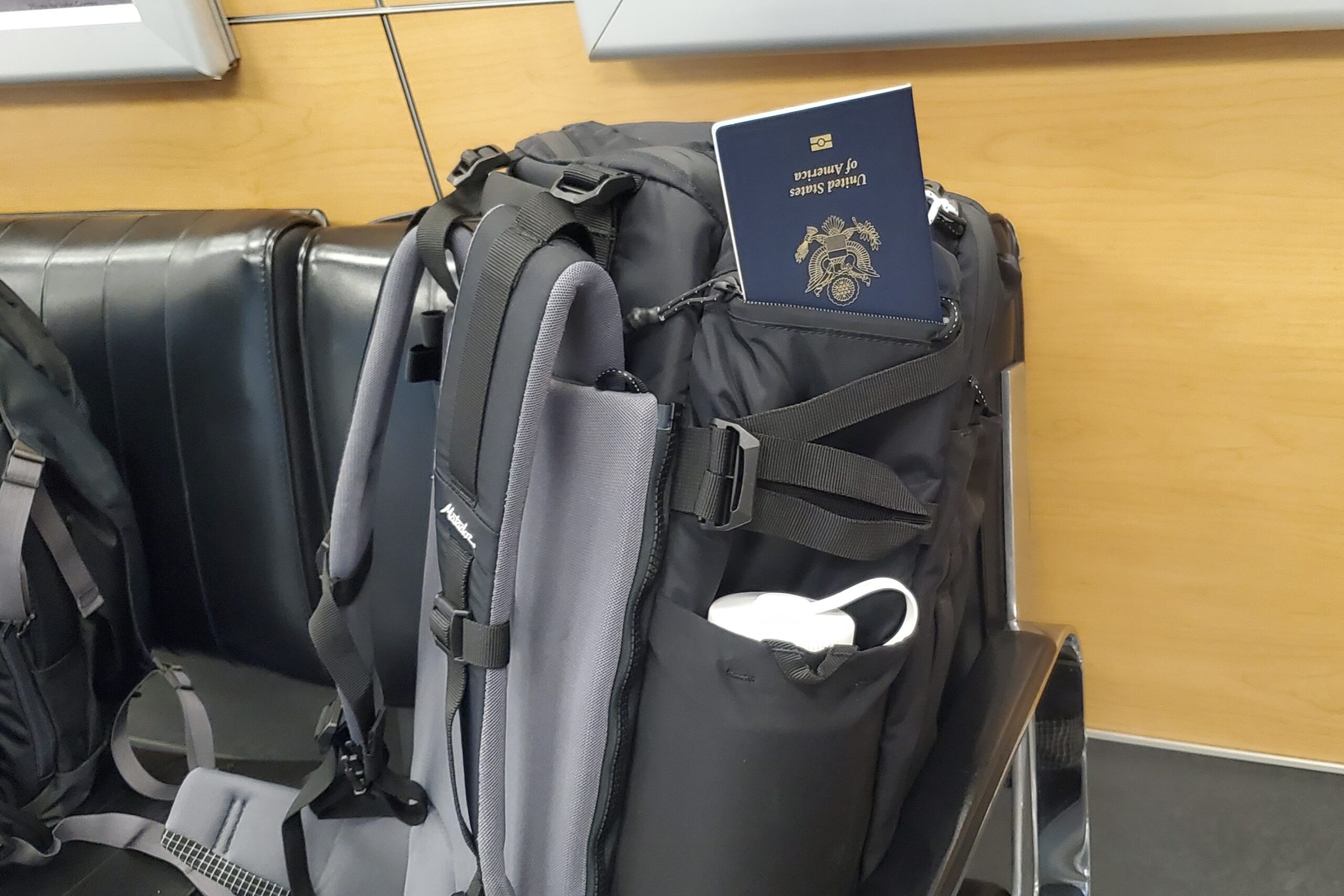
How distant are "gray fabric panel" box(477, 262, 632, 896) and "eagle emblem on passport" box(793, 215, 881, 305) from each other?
0.12m

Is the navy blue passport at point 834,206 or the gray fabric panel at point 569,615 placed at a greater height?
the navy blue passport at point 834,206

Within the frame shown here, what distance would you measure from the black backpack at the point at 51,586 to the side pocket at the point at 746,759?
0.64m

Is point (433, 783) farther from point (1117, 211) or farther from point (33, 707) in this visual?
point (1117, 211)

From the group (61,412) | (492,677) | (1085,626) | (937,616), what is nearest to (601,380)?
(492,677)

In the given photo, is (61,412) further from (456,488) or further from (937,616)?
(937,616)

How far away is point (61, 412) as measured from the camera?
87 cm

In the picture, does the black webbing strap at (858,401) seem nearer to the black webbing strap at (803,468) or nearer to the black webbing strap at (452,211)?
the black webbing strap at (803,468)

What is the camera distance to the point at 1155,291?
2.83 ft

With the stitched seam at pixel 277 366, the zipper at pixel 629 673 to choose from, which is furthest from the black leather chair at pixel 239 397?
the zipper at pixel 629 673

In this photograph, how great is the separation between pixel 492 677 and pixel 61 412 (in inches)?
22.5

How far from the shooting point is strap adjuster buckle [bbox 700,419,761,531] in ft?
1.79

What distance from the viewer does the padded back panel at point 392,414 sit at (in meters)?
0.89

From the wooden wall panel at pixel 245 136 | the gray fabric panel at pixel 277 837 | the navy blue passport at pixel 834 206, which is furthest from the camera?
the wooden wall panel at pixel 245 136

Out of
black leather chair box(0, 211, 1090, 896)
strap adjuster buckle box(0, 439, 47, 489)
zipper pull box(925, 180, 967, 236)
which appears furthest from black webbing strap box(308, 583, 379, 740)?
zipper pull box(925, 180, 967, 236)
